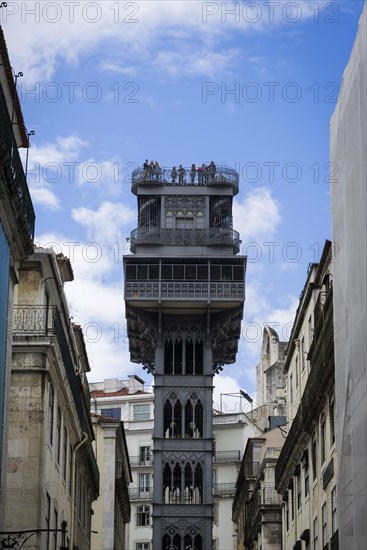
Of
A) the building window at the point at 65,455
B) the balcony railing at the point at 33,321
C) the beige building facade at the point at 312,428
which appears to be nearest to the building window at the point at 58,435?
the building window at the point at 65,455

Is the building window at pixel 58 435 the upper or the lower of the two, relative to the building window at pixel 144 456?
lower

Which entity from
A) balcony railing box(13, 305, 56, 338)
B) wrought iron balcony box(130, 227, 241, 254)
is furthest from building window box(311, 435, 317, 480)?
wrought iron balcony box(130, 227, 241, 254)

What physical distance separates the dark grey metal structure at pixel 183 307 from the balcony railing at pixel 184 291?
2.5 inches

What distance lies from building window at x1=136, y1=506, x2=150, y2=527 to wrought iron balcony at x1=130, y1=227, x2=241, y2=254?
31.5 m

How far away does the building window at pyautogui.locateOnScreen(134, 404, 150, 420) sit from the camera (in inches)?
4670

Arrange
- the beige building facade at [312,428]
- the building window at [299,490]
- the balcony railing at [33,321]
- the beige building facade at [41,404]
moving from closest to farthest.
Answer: the beige building facade at [41,404] → the balcony railing at [33,321] → the beige building facade at [312,428] → the building window at [299,490]

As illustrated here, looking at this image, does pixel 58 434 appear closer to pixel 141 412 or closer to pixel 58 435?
pixel 58 435

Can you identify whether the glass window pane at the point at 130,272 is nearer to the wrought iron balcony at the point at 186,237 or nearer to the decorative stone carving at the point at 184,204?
the wrought iron balcony at the point at 186,237

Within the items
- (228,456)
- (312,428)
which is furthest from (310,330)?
(228,456)

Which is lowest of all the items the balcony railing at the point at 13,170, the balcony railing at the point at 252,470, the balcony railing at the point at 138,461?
the balcony railing at the point at 13,170

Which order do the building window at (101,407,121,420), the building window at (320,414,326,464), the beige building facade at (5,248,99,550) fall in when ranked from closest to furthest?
the beige building facade at (5,248,99,550) < the building window at (320,414,326,464) < the building window at (101,407,121,420)

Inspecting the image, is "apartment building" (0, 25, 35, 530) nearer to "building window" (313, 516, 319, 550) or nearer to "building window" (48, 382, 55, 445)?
"building window" (48, 382, 55, 445)

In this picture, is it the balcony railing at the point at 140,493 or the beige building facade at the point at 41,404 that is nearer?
the beige building facade at the point at 41,404

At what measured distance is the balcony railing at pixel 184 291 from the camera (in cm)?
8375
